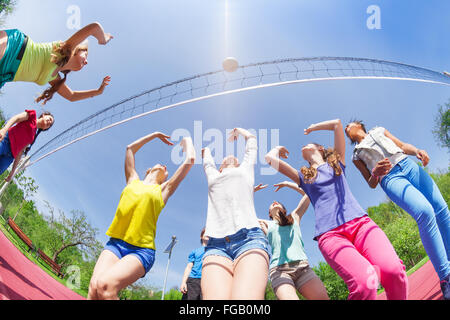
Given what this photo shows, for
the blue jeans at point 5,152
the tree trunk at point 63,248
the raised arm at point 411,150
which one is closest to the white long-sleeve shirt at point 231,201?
the raised arm at point 411,150

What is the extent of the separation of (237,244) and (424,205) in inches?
95.3

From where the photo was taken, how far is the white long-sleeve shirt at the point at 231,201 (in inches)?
116

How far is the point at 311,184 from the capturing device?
357 centimetres

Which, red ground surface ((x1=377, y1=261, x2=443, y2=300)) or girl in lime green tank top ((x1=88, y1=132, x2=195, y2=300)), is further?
red ground surface ((x1=377, y1=261, x2=443, y2=300))

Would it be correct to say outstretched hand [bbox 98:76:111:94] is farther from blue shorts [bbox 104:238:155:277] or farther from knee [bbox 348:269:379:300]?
knee [bbox 348:269:379:300]

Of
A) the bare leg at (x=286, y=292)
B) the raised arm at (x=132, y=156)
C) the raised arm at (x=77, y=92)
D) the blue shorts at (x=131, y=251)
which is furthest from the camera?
the raised arm at (x=132, y=156)

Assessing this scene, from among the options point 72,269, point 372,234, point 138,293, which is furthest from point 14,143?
point 138,293

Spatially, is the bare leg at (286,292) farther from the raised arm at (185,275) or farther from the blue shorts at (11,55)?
the blue shorts at (11,55)

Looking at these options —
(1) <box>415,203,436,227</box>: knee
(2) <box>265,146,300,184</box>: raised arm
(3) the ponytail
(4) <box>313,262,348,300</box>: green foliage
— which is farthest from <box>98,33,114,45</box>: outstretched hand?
(4) <box>313,262,348,300</box>: green foliage

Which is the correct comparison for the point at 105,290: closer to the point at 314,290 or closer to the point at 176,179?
the point at 176,179

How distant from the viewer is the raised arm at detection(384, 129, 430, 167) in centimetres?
382

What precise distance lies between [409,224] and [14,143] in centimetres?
3002

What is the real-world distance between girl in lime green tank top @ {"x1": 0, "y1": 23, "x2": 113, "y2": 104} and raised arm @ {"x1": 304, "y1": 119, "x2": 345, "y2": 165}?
10.4ft

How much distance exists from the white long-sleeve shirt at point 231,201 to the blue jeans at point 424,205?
6.55 feet
